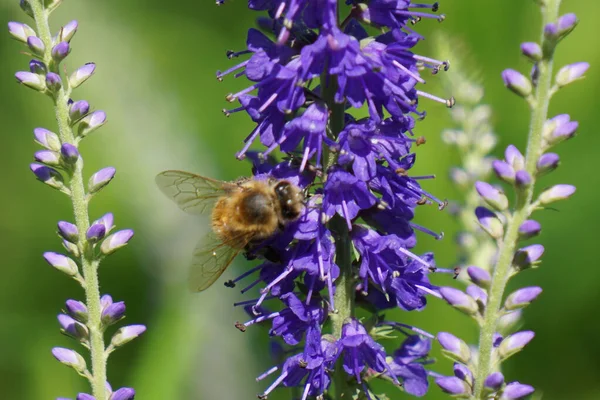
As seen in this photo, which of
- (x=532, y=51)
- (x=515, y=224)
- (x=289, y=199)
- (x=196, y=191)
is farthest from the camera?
(x=196, y=191)

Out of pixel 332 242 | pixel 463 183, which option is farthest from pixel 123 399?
pixel 463 183

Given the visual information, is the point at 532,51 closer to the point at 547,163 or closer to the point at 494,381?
the point at 547,163

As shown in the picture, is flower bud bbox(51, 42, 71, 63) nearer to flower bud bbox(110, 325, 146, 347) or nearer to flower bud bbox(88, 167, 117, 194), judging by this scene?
flower bud bbox(88, 167, 117, 194)

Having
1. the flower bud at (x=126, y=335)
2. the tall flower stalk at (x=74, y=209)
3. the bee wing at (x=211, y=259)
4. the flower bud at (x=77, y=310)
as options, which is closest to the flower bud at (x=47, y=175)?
the tall flower stalk at (x=74, y=209)

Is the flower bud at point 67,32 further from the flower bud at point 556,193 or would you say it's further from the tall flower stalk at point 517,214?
the flower bud at point 556,193

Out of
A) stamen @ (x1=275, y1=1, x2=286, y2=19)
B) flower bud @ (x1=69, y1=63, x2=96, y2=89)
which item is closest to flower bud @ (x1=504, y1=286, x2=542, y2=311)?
stamen @ (x1=275, y1=1, x2=286, y2=19)

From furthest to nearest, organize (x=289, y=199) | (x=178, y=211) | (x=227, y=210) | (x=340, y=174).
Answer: (x=178, y=211), (x=227, y=210), (x=289, y=199), (x=340, y=174)

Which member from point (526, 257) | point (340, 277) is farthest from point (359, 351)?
point (526, 257)

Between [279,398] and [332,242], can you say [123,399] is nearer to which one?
[332,242]
